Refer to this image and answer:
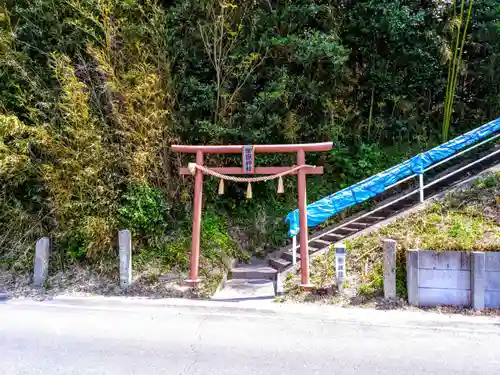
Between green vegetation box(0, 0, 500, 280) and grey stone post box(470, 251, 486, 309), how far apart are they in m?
0.36

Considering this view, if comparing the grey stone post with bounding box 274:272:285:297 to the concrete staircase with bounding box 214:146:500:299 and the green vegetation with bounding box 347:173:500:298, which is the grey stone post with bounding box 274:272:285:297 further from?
the green vegetation with bounding box 347:173:500:298

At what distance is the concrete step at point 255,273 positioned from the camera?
6.37 meters

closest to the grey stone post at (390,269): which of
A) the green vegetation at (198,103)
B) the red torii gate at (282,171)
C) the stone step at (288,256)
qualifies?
the green vegetation at (198,103)

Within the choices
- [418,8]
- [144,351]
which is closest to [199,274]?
[144,351]

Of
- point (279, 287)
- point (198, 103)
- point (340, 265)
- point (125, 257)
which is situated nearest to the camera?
point (340, 265)

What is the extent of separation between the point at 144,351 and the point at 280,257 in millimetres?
3912

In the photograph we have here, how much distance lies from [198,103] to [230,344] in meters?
5.17

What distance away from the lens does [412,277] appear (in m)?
4.73

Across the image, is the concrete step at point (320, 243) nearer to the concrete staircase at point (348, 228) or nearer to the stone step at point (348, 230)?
the concrete staircase at point (348, 228)

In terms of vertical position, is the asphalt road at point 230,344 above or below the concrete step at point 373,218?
below

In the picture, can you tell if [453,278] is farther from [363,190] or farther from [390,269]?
[363,190]

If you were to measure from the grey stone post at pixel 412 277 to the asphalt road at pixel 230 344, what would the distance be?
1.87 ft

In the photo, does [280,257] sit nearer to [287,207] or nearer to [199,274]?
[287,207]

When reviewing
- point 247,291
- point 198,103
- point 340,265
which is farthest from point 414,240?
point 198,103
